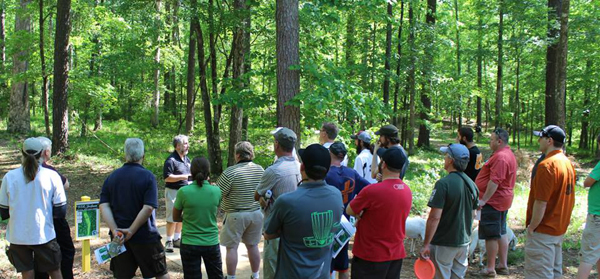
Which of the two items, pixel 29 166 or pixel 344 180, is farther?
pixel 344 180

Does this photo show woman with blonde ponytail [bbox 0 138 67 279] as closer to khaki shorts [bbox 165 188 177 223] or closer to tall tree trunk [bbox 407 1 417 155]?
khaki shorts [bbox 165 188 177 223]

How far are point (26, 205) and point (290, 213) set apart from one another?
261cm

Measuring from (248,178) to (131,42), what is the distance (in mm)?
13762

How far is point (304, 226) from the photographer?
2967 millimetres

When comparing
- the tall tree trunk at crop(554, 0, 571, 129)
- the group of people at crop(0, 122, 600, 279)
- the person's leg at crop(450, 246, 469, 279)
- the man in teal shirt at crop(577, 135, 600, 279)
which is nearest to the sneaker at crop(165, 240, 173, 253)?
the group of people at crop(0, 122, 600, 279)

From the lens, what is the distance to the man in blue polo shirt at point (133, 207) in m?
3.87

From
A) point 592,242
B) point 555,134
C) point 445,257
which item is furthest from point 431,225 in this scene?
point 592,242

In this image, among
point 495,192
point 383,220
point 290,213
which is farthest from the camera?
point 495,192

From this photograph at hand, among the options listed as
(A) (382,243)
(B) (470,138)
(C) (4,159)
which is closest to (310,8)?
(B) (470,138)

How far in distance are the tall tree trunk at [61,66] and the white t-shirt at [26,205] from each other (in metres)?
9.56

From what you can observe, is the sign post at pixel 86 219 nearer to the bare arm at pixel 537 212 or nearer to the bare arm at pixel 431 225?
the bare arm at pixel 431 225

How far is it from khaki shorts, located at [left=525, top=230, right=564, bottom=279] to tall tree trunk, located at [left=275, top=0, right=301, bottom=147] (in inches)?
152

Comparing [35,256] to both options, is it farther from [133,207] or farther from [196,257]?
[196,257]

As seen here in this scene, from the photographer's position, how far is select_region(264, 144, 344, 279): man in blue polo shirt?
2.96 meters
